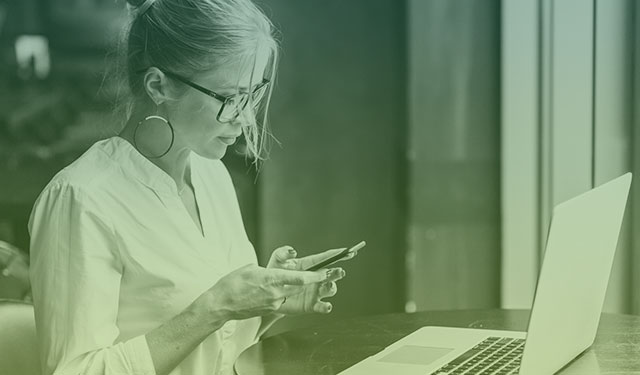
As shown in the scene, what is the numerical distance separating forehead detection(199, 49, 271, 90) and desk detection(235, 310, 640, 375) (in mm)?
567

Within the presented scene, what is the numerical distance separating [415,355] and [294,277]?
28 centimetres

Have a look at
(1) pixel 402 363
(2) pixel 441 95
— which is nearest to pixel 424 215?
(2) pixel 441 95

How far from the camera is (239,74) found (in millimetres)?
2117

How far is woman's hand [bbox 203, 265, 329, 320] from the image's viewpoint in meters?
1.86

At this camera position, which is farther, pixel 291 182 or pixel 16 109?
A: pixel 291 182

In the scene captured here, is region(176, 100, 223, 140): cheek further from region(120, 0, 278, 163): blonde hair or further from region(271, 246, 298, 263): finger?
region(271, 246, 298, 263): finger

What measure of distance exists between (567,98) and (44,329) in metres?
1.55

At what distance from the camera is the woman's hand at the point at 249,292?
186 cm

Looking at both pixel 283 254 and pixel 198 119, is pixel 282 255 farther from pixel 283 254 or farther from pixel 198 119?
pixel 198 119

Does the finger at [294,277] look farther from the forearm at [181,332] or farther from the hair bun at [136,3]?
the hair bun at [136,3]

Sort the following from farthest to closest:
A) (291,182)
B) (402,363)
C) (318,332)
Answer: (291,182) → (318,332) → (402,363)

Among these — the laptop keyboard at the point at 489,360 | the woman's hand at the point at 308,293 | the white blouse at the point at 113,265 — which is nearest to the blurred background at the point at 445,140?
the woman's hand at the point at 308,293

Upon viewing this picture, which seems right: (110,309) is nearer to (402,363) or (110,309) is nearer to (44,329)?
(44,329)

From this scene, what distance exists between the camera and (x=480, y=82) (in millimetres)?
2654
